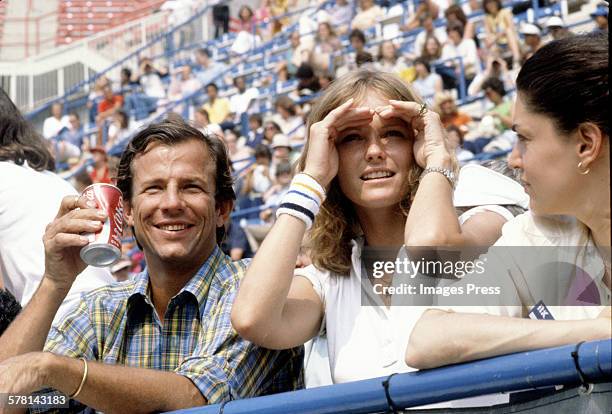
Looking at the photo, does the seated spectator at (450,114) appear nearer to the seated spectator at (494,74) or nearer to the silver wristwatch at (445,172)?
the seated spectator at (494,74)

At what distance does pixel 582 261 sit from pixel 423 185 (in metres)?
0.46

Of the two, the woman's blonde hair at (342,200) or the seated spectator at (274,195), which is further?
the seated spectator at (274,195)

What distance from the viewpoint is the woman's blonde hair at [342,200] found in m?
2.43

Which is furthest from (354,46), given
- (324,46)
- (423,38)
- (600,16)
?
(600,16)

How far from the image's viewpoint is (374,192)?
2391 millimetres

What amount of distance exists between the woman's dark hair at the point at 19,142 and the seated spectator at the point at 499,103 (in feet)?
19.1

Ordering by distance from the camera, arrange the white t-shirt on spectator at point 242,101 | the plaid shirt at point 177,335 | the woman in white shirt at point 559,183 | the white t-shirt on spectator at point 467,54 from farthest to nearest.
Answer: the white t-shirt on spectator at point 242,101 < the white t-shirt on spectator at point 467,54 < the plaid shirt at point 177,335 < the woman in white shirt at point 559,183

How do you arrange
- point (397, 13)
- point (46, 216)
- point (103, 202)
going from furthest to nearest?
1. point (397, 13)
2. point (46, 216)
3. point (103, 202)

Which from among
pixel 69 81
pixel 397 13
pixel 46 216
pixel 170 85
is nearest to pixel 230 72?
pixel 170 85

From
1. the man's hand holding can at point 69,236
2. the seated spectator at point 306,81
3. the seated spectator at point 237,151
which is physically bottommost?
the seated spectator at point 237,151

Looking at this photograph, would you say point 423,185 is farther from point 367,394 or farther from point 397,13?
point 397,13

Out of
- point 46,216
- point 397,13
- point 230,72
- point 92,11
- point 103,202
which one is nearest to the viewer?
point 103,202

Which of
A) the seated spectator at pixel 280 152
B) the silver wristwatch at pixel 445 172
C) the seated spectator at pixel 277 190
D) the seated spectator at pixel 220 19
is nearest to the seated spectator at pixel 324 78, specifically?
the seated spectator at pixel 280 152

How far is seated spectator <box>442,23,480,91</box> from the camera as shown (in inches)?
409
